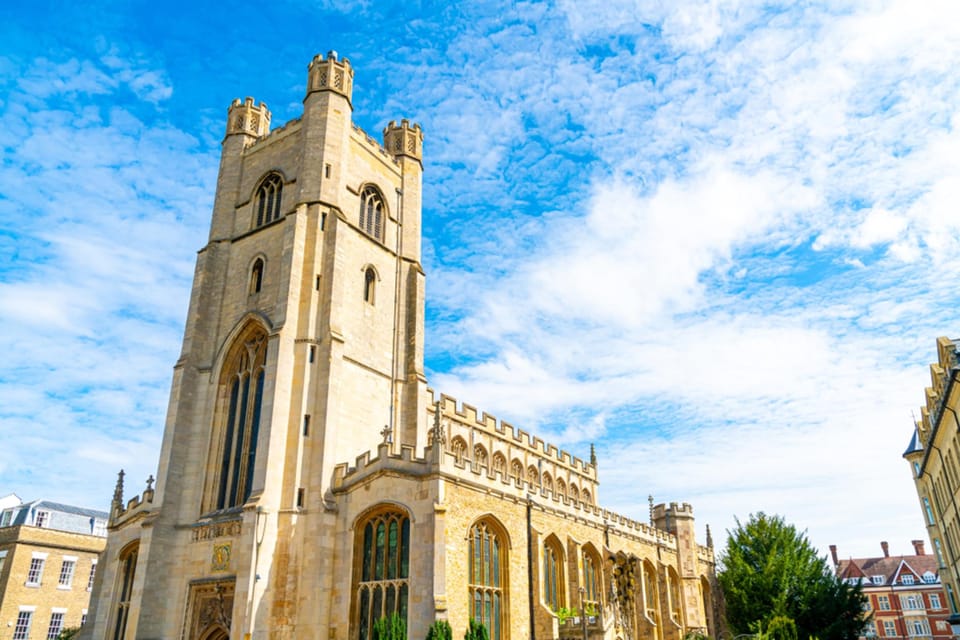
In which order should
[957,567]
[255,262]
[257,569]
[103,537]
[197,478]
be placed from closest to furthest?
[257,569]
[197,478]
[255,262]
[957,567]
[103,537]

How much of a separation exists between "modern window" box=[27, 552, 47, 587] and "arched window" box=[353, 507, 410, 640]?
25.5 meters

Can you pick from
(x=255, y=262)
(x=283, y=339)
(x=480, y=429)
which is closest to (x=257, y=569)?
(x=283, y=339)

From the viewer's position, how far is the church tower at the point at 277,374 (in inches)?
1035

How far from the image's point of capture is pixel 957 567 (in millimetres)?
39156

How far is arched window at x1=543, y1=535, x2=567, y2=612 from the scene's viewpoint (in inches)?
1161

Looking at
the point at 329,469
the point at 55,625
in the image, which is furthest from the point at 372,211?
the point at 55,625

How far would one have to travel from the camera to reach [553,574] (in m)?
30.2

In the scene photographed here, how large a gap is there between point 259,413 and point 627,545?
19948mm

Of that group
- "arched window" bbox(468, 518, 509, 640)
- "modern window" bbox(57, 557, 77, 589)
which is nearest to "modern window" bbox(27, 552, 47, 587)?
"modern window" bbox(57, 557, 77, 589)

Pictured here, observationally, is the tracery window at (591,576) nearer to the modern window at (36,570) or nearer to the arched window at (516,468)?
the arched window at (516,468)

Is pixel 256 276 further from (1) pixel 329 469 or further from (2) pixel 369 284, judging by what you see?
(1) pixel 329 469

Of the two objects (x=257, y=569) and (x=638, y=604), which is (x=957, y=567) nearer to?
(x=638, y=604)

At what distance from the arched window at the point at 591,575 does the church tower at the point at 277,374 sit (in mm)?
9505

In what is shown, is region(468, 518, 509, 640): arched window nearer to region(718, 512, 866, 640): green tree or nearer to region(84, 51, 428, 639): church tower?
region(84, 51, 428, 639): church tower
